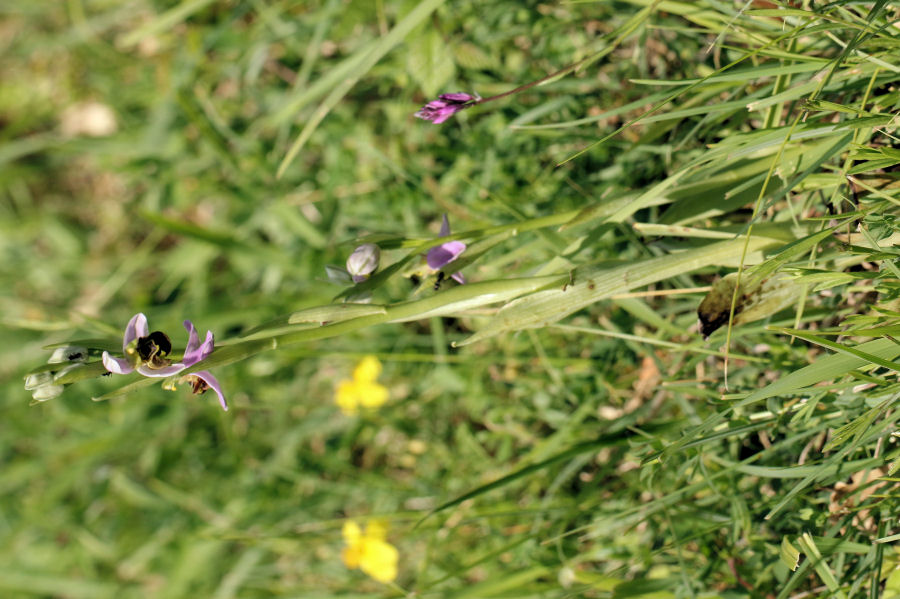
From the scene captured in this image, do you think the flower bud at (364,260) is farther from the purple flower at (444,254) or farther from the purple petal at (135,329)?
the purple petal at (135,329)

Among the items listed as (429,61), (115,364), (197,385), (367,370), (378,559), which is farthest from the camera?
(367,370)

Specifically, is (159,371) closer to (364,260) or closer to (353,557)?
(364,260)

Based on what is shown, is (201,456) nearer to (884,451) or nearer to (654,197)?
(654,197)

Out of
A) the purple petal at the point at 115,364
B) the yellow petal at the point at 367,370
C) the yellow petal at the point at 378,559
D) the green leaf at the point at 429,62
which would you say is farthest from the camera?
the yellow petal at the point at 367,370

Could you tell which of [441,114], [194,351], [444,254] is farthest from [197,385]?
[441,114]

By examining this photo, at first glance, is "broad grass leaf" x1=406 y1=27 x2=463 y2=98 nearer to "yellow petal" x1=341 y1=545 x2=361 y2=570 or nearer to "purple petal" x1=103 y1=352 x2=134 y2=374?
"purple petal" x1=103 y1=352 x2=134 y2=374

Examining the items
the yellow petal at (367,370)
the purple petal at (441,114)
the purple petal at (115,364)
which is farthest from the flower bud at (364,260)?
the yellow petal at (367,370)

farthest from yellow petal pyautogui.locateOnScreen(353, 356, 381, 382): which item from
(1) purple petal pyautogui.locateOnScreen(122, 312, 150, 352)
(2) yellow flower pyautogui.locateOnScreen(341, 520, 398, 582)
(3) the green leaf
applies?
(1) purple petal pyautogui.locateOnScreen(122, 312, 150, 352)
